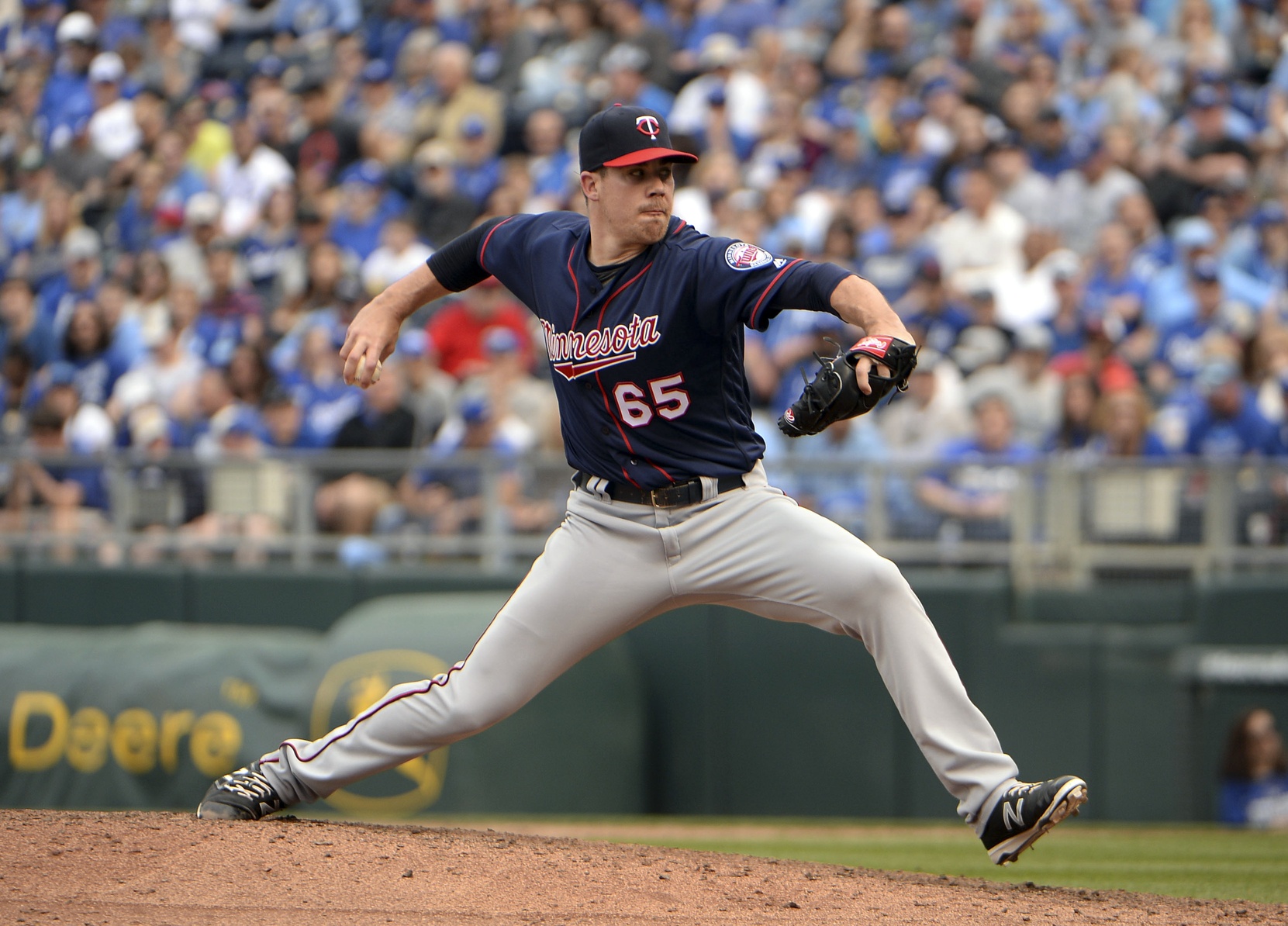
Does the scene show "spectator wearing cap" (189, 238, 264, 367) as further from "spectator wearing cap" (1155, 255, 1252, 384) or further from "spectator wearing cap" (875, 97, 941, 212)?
"spectator wearing cap" (1155, 255, 1252, 384)

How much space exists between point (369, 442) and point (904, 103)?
477cm

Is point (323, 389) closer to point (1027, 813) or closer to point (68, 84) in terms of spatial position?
point (68, 84)

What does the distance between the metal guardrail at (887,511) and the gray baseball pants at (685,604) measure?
4179mm

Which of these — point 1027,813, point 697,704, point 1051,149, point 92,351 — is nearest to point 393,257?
point 92,351

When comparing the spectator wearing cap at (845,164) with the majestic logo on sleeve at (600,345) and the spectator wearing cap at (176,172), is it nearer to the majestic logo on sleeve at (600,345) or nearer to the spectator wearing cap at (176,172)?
the spectator wearing cap at (176,172)

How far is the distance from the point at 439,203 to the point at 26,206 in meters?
4.26

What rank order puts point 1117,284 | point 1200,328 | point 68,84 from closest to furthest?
point 1200,328
point 1117,284
point 68,84

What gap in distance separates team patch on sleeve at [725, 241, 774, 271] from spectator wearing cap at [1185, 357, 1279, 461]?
206 inches

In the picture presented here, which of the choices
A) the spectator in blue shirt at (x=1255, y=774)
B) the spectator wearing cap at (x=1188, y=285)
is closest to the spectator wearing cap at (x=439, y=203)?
the spectator wearing cap at (x=1188, y=285)

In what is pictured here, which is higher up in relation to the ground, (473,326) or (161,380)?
(473,326)

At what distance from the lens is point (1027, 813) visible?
12.5 feet

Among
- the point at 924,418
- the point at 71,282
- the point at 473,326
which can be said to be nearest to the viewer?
the point at 924,418

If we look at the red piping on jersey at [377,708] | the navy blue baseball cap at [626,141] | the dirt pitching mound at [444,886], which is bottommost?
the dirt pitching mound at [444,886]

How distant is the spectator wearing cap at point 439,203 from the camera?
11992mm
